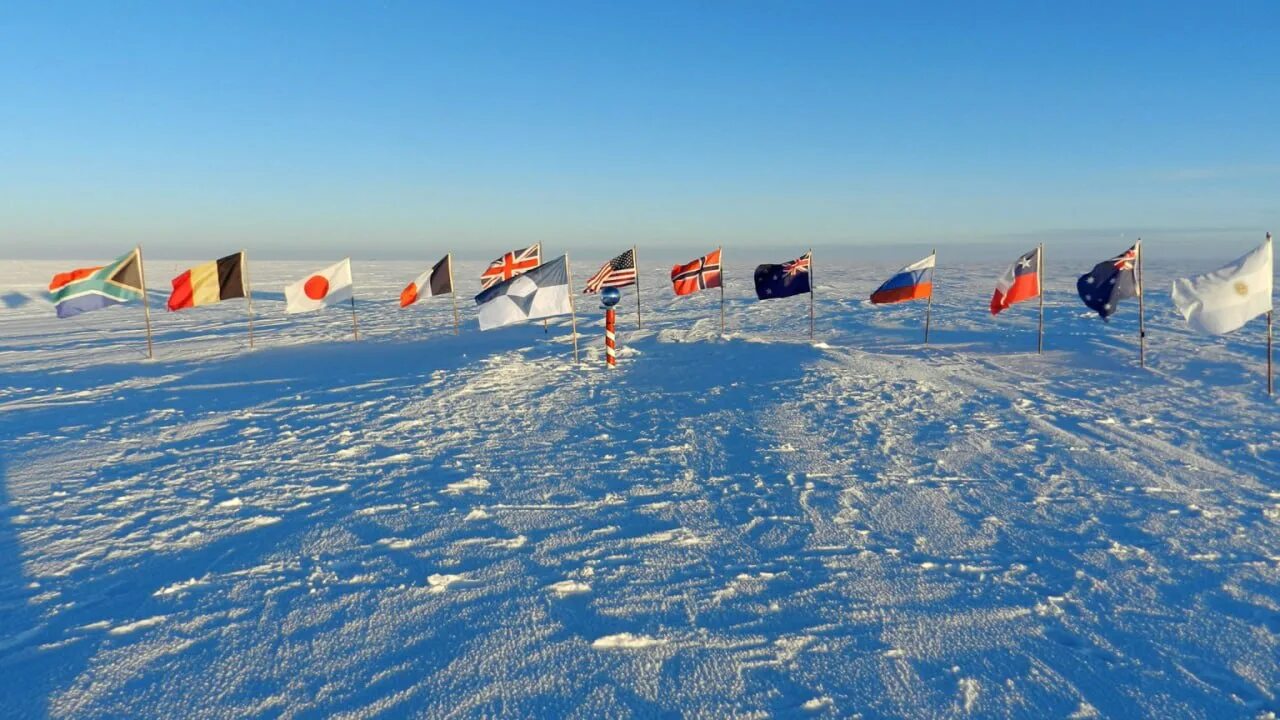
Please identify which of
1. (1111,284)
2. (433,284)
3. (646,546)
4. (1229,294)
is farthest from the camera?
(433,284)

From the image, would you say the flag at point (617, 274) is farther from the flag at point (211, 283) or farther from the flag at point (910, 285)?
the flag at point (211, 283)

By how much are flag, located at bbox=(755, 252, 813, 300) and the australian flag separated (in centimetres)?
708

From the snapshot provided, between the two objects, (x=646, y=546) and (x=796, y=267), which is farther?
(x=796, y=267)

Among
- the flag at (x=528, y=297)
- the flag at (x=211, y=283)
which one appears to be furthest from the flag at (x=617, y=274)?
the flag at (x=211, y=283)

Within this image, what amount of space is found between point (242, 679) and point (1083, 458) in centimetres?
1096

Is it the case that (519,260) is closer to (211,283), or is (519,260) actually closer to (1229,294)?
(211,283)

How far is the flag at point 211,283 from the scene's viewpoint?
740 inches

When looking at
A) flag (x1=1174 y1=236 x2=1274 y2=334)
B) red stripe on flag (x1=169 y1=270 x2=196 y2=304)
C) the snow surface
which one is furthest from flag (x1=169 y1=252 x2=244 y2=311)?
flag (x1=1174 y1=236 x2=1274 y2=334)

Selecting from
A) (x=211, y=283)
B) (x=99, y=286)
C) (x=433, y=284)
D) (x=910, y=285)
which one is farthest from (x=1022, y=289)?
(x=99, y=286)

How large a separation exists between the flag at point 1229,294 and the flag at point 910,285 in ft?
20.9

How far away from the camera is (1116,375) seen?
15930mm

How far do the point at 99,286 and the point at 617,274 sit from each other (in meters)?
14.3

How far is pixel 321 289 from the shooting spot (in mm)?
20312

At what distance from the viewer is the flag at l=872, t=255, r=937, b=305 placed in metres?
19.1
